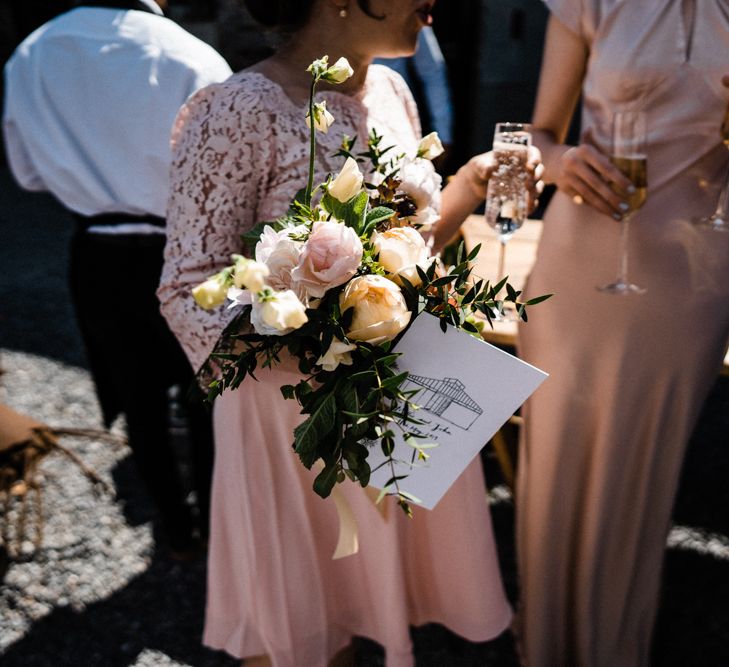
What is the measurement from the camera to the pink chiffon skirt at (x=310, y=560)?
1.63 metres

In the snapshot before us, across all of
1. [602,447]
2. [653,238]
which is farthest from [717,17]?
[602,447]

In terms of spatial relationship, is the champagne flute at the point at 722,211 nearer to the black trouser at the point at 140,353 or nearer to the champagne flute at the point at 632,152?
the champagne flute at the point at 632,152

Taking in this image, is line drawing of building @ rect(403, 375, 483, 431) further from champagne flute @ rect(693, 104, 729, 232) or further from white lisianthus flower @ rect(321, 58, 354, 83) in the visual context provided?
champagne flute @ rect(693, 104, 729, 232)

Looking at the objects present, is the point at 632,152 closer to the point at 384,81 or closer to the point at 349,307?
the point at 384,81

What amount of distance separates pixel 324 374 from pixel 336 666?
119 centimetres

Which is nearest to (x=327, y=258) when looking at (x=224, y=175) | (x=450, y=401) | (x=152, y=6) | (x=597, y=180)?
(x=450, y=401)

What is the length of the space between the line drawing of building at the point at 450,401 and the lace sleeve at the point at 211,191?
1.68 ft

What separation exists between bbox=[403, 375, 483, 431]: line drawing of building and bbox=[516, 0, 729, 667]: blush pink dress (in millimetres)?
876

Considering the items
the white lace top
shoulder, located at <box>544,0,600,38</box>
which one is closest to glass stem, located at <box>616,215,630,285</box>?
shoulder, located at <box>544,0,600,38</box>

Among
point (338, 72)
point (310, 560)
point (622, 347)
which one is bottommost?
point (310, 560)

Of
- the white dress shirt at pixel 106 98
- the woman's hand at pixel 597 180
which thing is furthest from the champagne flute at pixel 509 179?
the white dress shirt at pixel 106 98

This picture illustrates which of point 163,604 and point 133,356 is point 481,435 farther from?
point 163,604

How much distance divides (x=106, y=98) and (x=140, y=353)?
0.89 metres

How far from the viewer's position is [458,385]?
1.03 meters
